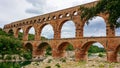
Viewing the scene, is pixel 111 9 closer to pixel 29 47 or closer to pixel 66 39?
pixel 66 39

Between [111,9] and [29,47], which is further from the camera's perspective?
[29,47]

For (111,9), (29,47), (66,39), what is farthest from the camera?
(29,47)

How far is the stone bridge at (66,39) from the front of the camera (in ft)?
106

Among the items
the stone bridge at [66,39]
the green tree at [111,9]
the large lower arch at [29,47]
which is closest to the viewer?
the green tree at [111,9]

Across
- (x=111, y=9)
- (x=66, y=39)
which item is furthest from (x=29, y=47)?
(x=111, y=9)

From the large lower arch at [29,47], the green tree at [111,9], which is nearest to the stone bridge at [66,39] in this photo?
the large lower arch at [29,47]

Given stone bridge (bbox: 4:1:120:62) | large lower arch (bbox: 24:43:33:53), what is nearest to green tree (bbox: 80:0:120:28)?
stone bridge (bbox: 4:1:120:62)

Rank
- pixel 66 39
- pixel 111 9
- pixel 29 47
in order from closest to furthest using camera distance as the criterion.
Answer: pixel 111 9, pixel 66 39, pixel 29 47

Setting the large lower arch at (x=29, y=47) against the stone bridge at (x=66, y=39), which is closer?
the stone bridge at (x=66, y=39)

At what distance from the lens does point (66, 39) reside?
39.5m

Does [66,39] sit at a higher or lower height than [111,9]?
lower

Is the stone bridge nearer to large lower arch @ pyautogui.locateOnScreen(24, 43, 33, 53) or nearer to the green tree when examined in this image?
large lower arch @ pyautogui.locateOnScreen(24, 43, 33, 53)

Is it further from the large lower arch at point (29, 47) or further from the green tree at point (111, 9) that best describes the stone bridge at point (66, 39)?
the green tree at point (111, 9)

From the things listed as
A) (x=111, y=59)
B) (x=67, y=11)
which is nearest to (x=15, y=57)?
(x=67, y=11)
